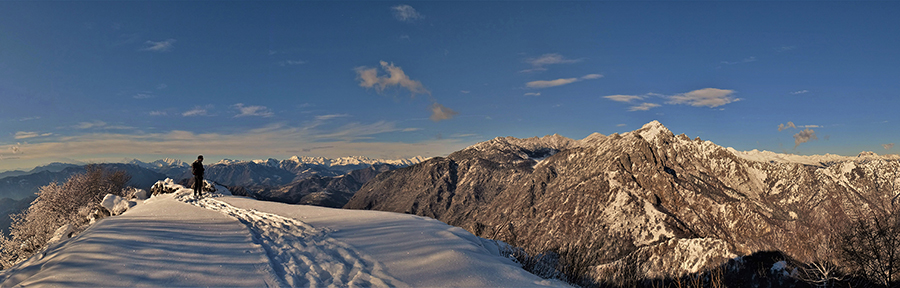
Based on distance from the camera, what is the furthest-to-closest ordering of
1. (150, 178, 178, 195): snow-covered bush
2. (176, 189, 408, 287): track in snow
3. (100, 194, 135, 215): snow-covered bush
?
(150, 178, 178, 195): snow-covered bush, (100, 194, 135, 215): snow-covered bush, (176, 189, 408, 287): track in snow

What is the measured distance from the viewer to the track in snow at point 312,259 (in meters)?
8.17

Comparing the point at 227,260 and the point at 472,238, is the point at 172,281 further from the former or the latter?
the point at 472,238

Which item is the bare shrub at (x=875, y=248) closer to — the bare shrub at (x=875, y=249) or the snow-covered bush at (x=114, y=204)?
the bare shrub at (x=875, y=249)

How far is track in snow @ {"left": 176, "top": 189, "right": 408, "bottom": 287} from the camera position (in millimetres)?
8172

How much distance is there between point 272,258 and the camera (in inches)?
381

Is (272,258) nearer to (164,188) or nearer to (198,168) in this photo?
(198,168)

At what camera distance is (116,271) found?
311 inches

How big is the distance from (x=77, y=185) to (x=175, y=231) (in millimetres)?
63544

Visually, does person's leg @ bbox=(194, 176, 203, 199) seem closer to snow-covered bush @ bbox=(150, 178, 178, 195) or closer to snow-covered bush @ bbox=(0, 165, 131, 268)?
snow-covered bush @ bbox=(150, 178, 178, 195)

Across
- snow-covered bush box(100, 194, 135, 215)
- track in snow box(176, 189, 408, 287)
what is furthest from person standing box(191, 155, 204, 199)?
track in snow box(176, 189, 408, 287)

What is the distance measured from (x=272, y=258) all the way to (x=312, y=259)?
3.40 ft

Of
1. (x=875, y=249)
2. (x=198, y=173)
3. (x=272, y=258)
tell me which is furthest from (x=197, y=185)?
(x=875, y=249)

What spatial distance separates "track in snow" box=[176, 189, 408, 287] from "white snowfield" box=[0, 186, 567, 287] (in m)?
0.02

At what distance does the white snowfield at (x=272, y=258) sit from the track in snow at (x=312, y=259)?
0.02m
